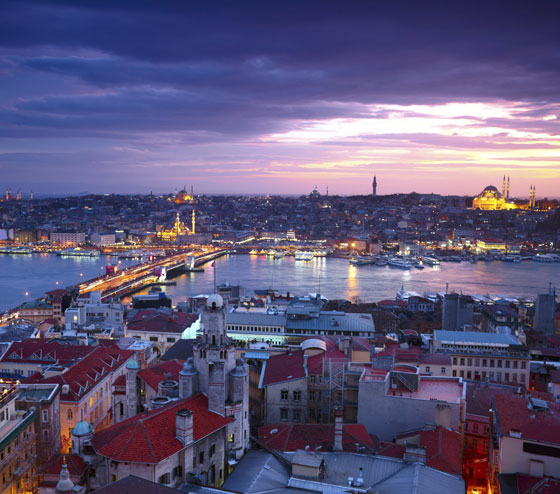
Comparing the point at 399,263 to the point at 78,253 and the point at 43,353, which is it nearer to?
the point at 78,253

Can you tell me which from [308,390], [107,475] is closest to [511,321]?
[308,390]

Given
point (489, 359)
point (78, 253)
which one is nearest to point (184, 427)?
point (489, 359)

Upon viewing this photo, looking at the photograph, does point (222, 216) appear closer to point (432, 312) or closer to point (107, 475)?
point (432, 312)

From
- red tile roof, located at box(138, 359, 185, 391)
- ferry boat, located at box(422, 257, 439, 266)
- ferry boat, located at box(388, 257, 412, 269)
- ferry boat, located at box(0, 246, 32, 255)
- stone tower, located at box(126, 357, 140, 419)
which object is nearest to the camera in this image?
stone tower, located at box(126, 357, 140, 419)

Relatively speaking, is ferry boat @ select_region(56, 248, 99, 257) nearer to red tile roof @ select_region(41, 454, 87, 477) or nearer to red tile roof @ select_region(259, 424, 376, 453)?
red tile roof @ select_region(259, 424, 376, 453)

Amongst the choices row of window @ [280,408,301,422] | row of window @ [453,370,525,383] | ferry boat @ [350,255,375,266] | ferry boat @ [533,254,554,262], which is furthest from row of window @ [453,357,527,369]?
ferry boat @ [533,254,554,262]

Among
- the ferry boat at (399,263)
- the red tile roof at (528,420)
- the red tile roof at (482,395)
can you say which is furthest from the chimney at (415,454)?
the ferry boat at (399,263)

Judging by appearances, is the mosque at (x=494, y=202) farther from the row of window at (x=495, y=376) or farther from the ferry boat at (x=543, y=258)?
the row of window at (x=495, y=376)
